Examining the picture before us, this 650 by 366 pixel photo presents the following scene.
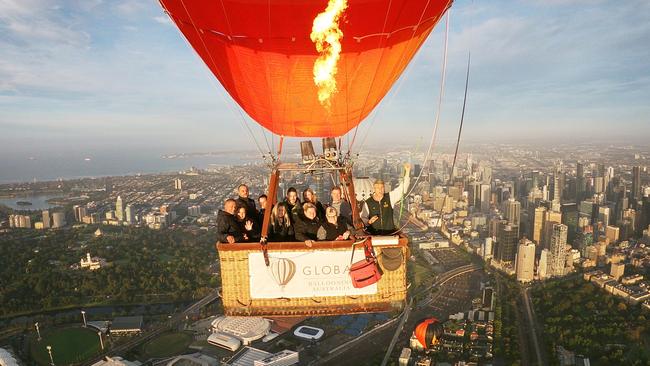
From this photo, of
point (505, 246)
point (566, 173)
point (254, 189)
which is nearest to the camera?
point (505, 246)

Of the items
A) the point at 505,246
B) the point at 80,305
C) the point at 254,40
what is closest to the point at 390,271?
the point at 254,40

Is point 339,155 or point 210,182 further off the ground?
point 339,155

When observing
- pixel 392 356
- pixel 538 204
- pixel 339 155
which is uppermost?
pixel 339 155

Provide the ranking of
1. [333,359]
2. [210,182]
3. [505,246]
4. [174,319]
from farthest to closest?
1. [210,182]
2. [505,246]
3. [174,319]
4. [333,359]

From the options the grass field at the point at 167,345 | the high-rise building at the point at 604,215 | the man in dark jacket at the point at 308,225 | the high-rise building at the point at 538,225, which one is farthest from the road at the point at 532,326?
the man in dark jacket at the point at 308,225

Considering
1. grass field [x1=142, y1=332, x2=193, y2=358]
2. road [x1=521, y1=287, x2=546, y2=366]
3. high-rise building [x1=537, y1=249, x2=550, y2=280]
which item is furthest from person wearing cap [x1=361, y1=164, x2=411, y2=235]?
high-rise building [x1=537, y1=249, x2=550, y2=280]

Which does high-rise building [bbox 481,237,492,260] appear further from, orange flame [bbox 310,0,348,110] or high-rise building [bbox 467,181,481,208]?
orange flame [bbox 310,0,348,110]

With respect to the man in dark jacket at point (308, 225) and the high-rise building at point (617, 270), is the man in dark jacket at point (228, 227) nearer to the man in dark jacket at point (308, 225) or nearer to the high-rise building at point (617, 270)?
the man in dark jacket at point (308, 225)

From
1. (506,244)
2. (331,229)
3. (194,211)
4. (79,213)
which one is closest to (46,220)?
(79,213)

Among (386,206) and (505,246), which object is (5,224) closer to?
(505,246)
